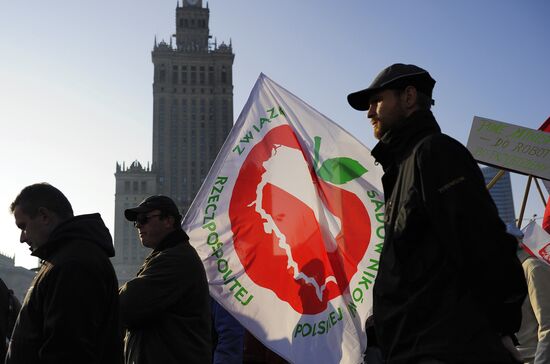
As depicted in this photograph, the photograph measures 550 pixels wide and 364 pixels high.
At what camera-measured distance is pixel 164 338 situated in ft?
13.4

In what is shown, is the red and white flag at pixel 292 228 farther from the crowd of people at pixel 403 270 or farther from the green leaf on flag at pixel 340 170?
the crowd of people at pixel 403 270

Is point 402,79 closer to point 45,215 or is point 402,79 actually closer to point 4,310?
point 45,215

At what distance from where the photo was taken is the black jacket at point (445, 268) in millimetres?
2262

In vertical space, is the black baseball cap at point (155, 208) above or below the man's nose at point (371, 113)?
below

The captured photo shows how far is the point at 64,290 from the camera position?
3027mm

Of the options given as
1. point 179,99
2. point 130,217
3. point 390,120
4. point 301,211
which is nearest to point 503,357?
point 390,120

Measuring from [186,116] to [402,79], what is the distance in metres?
90.6

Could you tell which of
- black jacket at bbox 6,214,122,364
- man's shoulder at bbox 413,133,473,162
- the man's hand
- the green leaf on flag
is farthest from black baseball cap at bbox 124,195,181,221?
the man's hand

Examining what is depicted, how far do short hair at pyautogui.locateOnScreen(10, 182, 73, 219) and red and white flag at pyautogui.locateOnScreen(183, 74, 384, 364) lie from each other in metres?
2.12

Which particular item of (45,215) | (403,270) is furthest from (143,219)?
(403,270)

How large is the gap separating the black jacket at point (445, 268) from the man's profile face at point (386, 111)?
19 centimetres

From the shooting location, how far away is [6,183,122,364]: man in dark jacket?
2.99 m

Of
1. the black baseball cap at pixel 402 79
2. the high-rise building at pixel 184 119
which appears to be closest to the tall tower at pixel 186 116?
the high-rise building at pixel 184 119

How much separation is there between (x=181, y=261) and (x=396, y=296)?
2154mm
